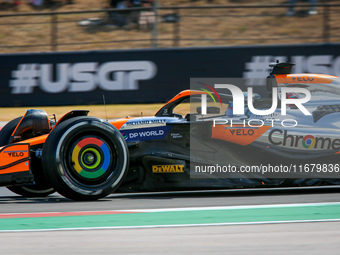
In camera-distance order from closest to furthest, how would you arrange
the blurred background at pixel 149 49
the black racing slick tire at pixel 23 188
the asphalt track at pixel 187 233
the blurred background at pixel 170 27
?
the asphalt track at pixel 187 233 < the black racing slick tire at pixel 23 188 < the blurred background at pixel 149 49 < the blurred background at pixel 170 27

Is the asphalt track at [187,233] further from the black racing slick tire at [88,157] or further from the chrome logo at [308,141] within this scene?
the chrome logo at [308,141]

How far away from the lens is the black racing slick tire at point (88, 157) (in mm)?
4906

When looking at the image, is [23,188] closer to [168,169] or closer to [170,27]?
[168,169]

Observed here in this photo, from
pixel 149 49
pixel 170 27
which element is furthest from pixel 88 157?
pixel 170 27

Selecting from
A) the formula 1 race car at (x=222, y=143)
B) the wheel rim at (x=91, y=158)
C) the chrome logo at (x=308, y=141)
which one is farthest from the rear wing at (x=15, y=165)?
the chrome logo at (x=308, y=141)

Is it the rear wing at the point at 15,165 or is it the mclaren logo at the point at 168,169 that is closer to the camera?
the rear wing at the point at 15,165

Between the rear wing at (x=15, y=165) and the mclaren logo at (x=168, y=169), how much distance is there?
1248mm

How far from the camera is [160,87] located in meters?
12.0

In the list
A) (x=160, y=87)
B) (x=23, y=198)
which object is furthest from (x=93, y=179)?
(x=160, y=87)

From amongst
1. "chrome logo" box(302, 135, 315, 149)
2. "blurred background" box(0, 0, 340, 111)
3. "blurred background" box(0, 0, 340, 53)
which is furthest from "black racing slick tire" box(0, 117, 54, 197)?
"blurred background" box(0, 0, 340, 53)

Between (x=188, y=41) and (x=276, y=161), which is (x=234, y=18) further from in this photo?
(x=276, y=161)

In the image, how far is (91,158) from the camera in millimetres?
5047

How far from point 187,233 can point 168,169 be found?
5.45 ft

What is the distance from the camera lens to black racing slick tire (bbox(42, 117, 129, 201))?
491 cm
